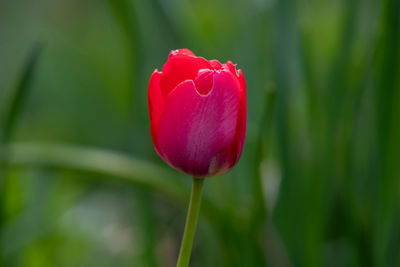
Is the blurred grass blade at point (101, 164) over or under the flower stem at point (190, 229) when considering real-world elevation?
over

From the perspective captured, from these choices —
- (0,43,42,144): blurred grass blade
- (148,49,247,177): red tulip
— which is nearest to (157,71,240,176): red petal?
→ (148,49,247,177): red tulip

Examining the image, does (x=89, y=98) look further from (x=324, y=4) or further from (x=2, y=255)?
(x=2, y=255)

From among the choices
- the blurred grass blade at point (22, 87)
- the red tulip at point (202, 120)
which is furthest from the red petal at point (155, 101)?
the blurred grass blade at point (22, 87)

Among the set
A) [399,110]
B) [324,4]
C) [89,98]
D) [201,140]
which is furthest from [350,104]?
[89,98]

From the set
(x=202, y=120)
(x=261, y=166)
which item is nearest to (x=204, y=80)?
(x=202, y=120)

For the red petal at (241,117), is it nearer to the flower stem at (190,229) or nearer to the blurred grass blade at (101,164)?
the flower stem at (190,229)

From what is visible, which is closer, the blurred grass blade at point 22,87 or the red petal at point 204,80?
the red petal at point 204,80

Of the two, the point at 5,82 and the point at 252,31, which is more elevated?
the point at 5,82

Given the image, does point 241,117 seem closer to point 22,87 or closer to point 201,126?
point 201,126
